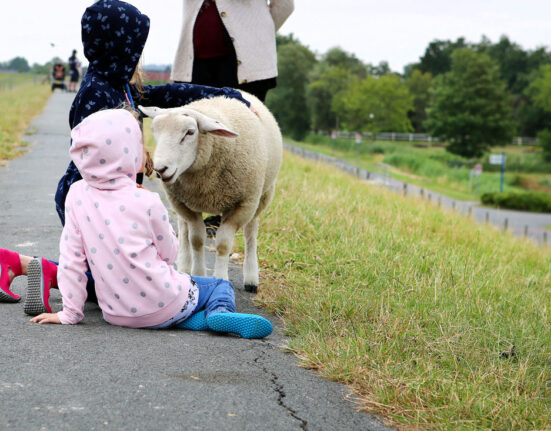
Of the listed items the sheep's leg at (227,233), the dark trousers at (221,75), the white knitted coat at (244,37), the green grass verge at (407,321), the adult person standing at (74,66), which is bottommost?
the green grass verge at (407,321)

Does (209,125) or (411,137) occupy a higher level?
(411,137)

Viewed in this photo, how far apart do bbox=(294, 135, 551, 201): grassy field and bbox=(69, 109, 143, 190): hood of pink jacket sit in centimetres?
4235

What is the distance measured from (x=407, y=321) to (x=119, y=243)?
5.39ft

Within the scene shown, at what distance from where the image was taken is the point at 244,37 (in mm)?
5082

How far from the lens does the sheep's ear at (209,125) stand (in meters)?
3.82

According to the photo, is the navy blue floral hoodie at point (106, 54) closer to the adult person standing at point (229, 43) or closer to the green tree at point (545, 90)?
the adult person standing at point (229, 43)

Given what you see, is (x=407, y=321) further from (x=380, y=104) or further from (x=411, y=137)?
(x=411, y=137)

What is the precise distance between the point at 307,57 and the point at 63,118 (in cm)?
7865

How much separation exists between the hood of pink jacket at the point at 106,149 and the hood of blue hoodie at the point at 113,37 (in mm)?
819

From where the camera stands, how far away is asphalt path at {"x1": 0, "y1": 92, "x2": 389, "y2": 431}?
2.20 metres

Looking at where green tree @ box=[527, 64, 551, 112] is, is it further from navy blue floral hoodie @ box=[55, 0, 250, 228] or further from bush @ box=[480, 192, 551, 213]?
navy blue floral hoodie @ box=[55, 0, 250, 228]

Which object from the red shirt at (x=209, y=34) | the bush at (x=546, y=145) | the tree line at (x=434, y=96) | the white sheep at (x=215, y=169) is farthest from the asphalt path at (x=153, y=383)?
the bush at (x=546, y=145)

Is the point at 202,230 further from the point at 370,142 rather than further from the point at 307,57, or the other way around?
the point at 307,57

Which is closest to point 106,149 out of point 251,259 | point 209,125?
point 209,125
